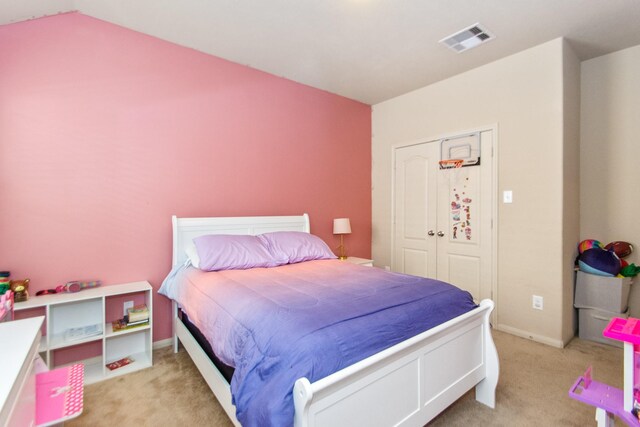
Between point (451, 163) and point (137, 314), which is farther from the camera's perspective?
point (451, 163)

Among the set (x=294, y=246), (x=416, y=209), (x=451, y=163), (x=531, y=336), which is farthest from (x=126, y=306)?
(x=531, y=336)

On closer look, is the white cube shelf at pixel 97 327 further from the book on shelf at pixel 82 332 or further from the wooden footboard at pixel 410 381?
the wooden footboard at pixel 410 381

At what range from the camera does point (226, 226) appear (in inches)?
117

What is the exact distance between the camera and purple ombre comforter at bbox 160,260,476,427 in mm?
1216

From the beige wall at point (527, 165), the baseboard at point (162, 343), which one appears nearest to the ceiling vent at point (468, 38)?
the beige wall at point (527, 165)

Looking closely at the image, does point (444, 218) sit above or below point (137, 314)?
above

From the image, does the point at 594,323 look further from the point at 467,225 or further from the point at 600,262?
the point at 467,225

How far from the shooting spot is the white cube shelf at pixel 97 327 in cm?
212

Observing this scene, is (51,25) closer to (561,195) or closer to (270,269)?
(270,269)

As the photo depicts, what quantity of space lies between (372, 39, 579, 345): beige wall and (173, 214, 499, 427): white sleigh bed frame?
4.27 ft

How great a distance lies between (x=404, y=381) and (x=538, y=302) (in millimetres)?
2087

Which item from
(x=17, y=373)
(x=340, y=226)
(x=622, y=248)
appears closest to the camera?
(x=17, y=373)

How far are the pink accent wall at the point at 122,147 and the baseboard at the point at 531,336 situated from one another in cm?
242

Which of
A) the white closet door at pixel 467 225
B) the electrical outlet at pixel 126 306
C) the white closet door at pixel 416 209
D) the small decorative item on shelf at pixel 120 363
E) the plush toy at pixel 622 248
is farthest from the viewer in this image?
the white closet door at pixel 416 209
